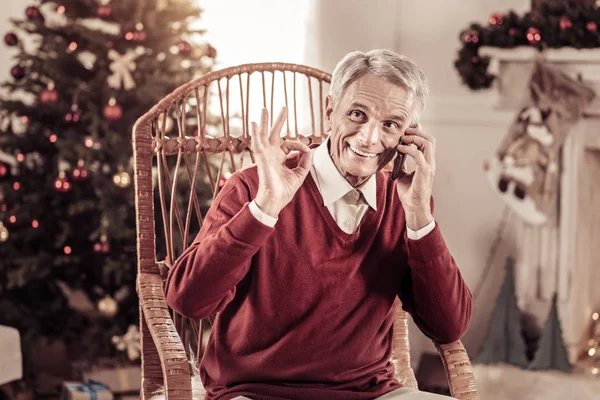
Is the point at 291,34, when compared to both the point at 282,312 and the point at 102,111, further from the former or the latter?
the point at 282,312

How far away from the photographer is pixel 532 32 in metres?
3.60

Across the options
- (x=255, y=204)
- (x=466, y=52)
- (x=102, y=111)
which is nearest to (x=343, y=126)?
(x=255, y=204)

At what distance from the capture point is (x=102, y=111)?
10.5 feet

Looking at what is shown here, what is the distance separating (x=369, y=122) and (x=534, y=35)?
2251 mm

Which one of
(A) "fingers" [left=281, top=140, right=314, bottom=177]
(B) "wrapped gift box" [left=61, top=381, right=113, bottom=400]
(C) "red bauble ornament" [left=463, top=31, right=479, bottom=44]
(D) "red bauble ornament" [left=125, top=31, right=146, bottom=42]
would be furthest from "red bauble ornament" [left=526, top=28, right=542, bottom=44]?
(A) "fingers" [left=281, top=140, right=314, bottom=177]

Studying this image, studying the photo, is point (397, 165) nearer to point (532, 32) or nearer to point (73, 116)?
point (73, 116)

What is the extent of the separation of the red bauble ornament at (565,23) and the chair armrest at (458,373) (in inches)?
86.7

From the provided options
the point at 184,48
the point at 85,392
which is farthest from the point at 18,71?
the point at 85,392

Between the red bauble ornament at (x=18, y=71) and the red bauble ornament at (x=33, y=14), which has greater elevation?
the red bauble ornament at (x=33, y=14)

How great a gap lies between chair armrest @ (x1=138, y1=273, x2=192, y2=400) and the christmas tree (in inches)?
53.9

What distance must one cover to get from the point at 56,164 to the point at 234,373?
1892 mm

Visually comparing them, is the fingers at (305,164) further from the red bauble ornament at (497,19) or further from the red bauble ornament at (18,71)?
the red bauble ornament at (497,19)

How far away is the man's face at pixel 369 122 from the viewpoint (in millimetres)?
1593

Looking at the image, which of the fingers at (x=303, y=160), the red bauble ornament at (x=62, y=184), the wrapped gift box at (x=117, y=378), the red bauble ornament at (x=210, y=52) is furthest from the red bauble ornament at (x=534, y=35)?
the fingers at (x=303, y=160)
